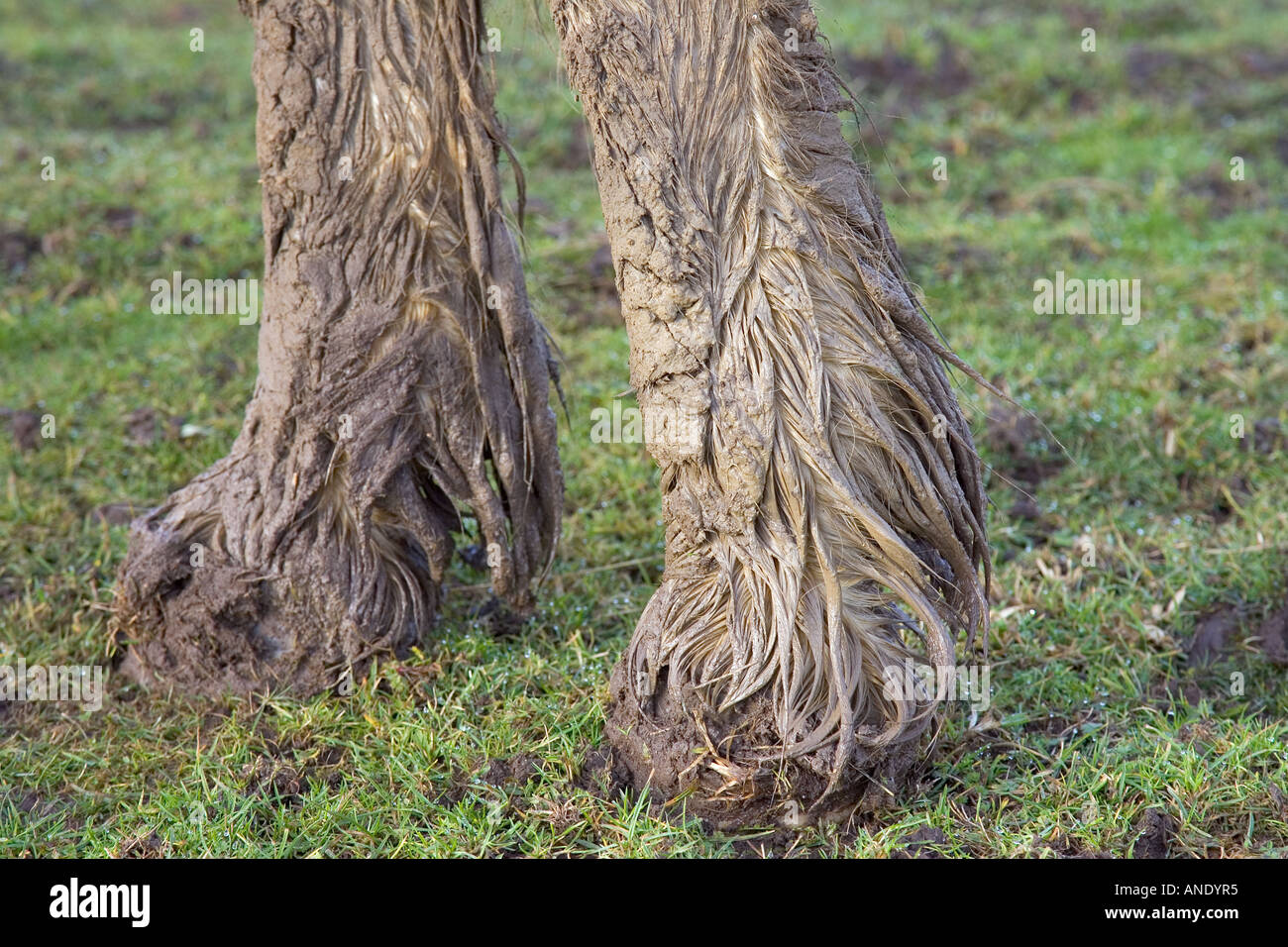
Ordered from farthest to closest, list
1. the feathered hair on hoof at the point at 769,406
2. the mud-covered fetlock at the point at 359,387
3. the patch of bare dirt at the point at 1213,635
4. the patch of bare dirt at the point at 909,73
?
the patch of bare dirt at the point at 909,73, the patch of bare dirt at the point at 1213,635, the mud-covered fetlock at the point at 359,387, the feathered hair on hoof at the point at 769,406

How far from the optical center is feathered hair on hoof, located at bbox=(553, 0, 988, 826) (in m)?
2.60

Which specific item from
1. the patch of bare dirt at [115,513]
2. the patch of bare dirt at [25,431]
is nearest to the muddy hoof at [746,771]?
the patch of bare dirt at [115,513]

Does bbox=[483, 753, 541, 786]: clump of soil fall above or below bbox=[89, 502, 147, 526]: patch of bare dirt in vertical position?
below

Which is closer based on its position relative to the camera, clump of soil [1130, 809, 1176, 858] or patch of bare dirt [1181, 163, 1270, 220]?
clump of soil [1130, 809, 1176, 858]

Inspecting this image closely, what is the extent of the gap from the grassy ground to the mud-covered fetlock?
0.18 m

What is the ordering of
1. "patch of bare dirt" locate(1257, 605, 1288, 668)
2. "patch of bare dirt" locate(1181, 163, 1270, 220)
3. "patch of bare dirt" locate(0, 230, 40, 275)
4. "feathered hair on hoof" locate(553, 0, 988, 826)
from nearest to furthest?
"feathered hair on hoof" locate(553, 0, 988, 826) < "patch of bare dirt" locate(1257, 605, 1288, 668) < "patch of bare dirt" locate(0, 230, 40, 275) < "patch of bare dirt" locate(1181, 163, 1270, 220)

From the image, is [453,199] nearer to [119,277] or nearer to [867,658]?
[867,658]

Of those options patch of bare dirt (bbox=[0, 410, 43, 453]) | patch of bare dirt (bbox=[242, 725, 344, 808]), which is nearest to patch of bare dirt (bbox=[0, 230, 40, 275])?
patch of bare dirt (bbox=[0, 410, 43, 453])

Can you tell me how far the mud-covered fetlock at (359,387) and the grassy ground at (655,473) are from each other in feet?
0.58

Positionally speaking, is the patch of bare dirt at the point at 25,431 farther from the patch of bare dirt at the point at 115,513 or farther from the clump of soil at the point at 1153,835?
the clump of soil at the point at 1153,835

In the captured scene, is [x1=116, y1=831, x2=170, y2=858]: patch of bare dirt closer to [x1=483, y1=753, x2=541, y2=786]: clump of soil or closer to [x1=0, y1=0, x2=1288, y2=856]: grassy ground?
[x1=0, y1=0, x2=1288, y2=856]: grassy ground

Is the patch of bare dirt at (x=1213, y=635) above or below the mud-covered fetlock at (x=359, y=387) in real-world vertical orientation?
below

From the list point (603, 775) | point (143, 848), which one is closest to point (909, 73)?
point (603, 775)

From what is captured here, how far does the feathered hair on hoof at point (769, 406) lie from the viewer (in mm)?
2596
